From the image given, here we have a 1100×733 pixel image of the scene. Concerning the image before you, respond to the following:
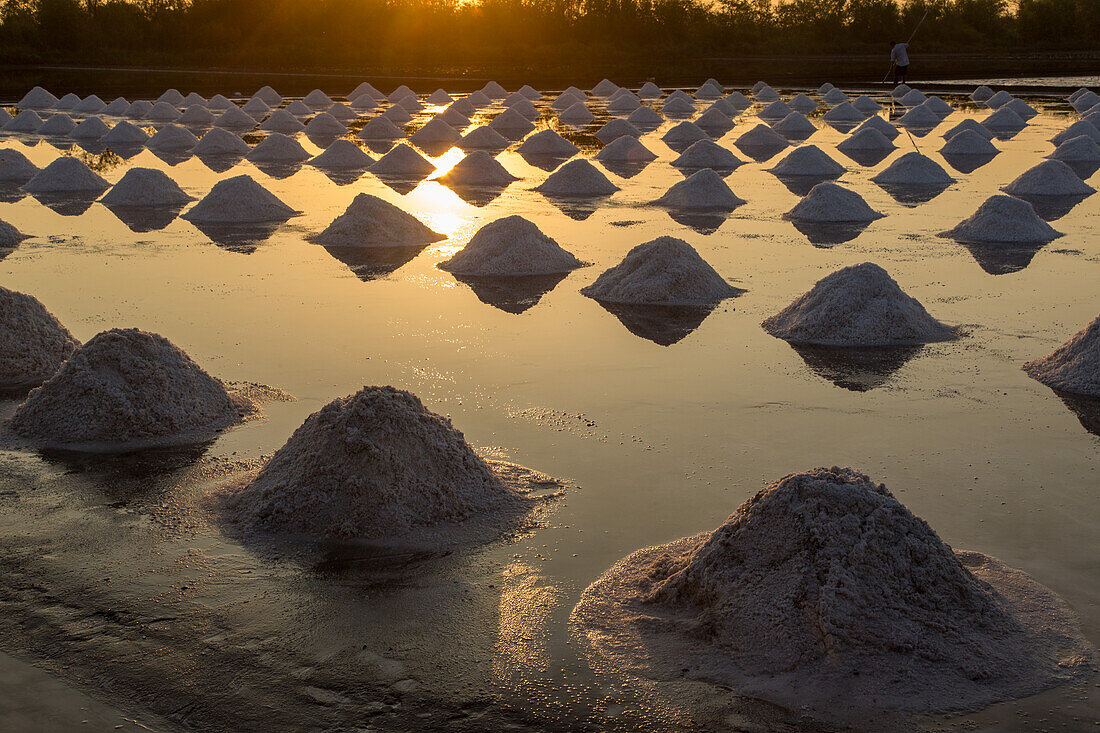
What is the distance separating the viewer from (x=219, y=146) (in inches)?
720

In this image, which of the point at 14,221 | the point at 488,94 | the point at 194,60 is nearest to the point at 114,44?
the point at 194,60

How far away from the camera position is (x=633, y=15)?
5281 cm

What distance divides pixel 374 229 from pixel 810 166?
7.34m

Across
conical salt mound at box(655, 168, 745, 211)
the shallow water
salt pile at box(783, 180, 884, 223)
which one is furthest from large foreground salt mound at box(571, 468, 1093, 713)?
conical salt mound at box(655, 168, 745, 211)

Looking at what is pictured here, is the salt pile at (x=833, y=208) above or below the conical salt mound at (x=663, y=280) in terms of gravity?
above

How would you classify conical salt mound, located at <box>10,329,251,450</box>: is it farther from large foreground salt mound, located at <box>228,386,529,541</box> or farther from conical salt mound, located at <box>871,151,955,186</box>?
conical salt mound, located at <box>871,151,955,186</box>

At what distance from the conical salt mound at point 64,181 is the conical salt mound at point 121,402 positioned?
9384 mm

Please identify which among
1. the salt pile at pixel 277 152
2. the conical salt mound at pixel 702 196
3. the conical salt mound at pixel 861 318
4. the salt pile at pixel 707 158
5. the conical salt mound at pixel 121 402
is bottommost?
the conical salt mound at pixel 121 402

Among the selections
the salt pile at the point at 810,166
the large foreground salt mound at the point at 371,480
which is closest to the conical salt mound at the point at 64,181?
the salt pile at the point at 810,166

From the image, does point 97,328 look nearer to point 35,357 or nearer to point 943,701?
point 35,357

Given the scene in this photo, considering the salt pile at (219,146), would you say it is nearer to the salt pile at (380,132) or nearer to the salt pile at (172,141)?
the salt pile at (172,141)

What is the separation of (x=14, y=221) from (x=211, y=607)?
31.5ft

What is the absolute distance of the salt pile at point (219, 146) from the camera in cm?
1812

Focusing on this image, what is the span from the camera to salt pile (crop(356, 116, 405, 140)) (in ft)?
67.5
